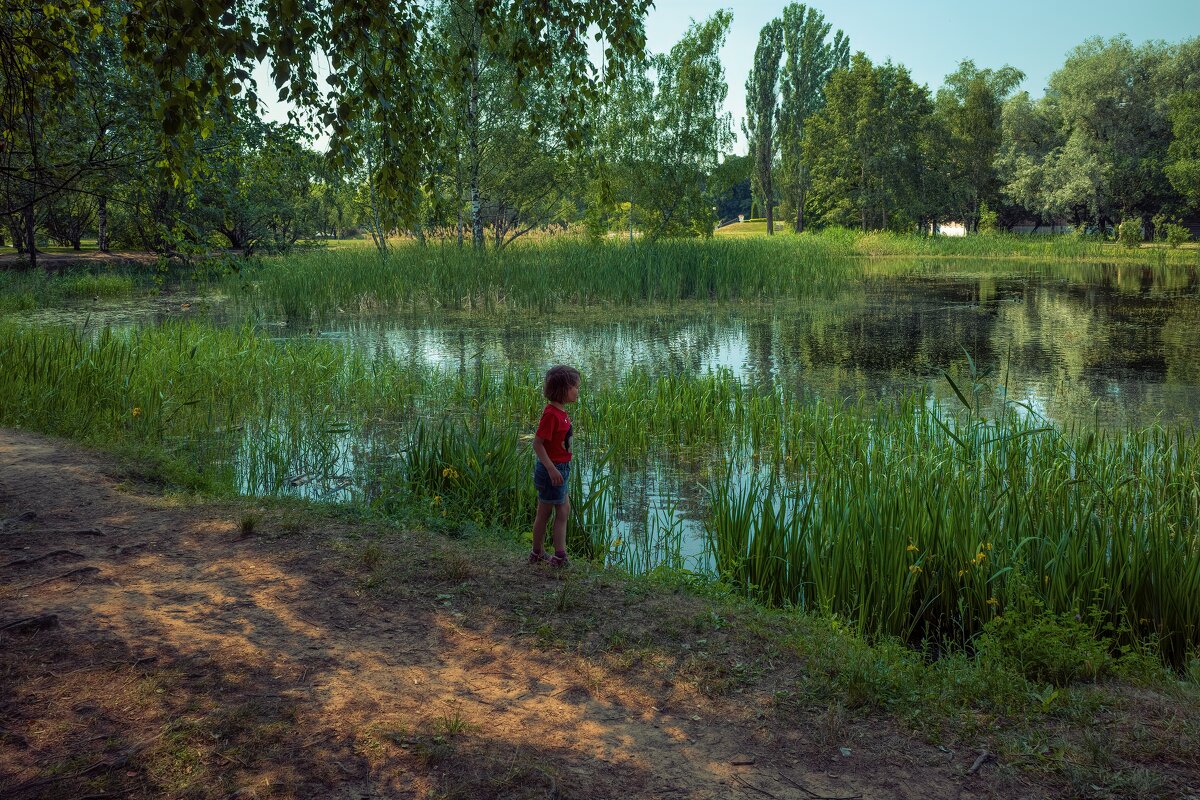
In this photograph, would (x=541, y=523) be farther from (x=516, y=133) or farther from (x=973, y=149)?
(x=973, y=149)

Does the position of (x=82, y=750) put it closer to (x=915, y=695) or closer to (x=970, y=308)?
(x=915, y=695)

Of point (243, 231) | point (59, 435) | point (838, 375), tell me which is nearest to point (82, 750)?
point (59, 435)

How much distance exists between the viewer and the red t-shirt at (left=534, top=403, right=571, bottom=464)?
5.08 meters

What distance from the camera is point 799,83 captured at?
59.4 meters

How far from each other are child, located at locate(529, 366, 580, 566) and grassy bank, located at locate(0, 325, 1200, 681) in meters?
0.89

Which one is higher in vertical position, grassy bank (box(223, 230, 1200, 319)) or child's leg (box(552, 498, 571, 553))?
grassy bank (box(223, 230, 1200, 319))

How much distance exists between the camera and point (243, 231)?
34969 mm

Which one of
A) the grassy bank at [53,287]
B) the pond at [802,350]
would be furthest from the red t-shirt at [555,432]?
the grassy bank at [53,287]

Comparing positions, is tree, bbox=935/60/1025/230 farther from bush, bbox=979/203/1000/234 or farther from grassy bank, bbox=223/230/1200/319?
grassy bank, bbox=223/230/1200/319

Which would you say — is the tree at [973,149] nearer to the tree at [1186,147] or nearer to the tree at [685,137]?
the tree at [1186,147]

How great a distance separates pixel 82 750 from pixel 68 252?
35.6 meters

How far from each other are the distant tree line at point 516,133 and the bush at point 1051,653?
12.4 ft

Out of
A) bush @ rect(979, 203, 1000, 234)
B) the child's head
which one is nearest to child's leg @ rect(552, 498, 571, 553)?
the child's head

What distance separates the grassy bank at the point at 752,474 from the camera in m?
5.06
